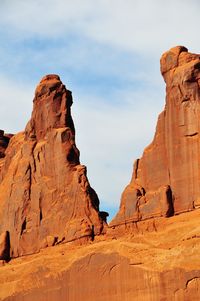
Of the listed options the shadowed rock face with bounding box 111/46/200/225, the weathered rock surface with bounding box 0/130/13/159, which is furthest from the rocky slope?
the weathered rock surface with bounding box 0/130/13/159

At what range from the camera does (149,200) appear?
156ft

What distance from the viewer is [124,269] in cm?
4556

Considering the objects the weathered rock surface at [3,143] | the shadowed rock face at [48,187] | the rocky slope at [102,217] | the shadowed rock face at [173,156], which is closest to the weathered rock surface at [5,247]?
the rocky slope at [102,217]

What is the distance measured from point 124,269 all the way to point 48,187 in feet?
28.4

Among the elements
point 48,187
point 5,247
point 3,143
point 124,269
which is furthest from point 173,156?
point 3,143

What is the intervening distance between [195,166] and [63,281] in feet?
25.9

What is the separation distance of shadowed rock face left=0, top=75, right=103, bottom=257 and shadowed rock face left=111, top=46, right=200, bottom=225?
8.47 ft

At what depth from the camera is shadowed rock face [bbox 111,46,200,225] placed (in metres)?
46.2

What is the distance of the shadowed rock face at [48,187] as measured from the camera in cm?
5081

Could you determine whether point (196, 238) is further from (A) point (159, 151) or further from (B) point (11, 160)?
(B) point (11, 160)

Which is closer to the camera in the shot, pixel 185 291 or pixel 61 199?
pixel 185 291

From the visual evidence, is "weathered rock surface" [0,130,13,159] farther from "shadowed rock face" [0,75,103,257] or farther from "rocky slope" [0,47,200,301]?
"rocky slope" [0,47,200,301]

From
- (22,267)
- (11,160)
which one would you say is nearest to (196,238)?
(22,267)

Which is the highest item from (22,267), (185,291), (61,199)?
(61,199)
